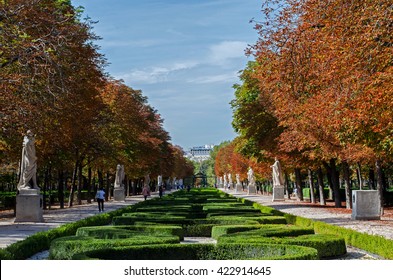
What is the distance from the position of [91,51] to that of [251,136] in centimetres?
1224

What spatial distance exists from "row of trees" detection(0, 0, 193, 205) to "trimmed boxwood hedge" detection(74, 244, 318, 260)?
181 inches

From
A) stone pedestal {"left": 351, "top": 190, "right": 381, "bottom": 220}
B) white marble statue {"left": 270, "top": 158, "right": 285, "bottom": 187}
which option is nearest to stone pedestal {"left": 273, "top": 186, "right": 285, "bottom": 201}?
white marble statue {"left": 270, "top": 158, "right": 285, "bottom": 187}

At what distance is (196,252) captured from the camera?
39.9ft

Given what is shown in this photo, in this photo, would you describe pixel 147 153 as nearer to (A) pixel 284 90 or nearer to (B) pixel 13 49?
(A) pixel 284 90

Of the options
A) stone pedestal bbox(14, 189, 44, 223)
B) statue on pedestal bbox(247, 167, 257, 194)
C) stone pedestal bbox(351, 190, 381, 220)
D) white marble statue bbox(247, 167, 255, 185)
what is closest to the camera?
stone pedestal bbox(351, 190, 381, 220)

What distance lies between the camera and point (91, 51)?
1107 inches

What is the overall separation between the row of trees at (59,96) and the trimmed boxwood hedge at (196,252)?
4591mm

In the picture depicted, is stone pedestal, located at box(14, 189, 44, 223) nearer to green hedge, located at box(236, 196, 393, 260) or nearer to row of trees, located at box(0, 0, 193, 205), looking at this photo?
row of trees, located at box(0, 0, 193, 205)

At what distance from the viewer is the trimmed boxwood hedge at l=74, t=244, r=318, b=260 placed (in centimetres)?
1144

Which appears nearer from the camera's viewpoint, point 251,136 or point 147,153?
point 251,136

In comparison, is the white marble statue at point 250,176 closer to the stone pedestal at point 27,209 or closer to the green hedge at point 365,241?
the stone pedestal at point 27,209

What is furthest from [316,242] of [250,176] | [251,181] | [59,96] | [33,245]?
[251,181]

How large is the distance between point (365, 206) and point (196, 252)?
12.1 meters
